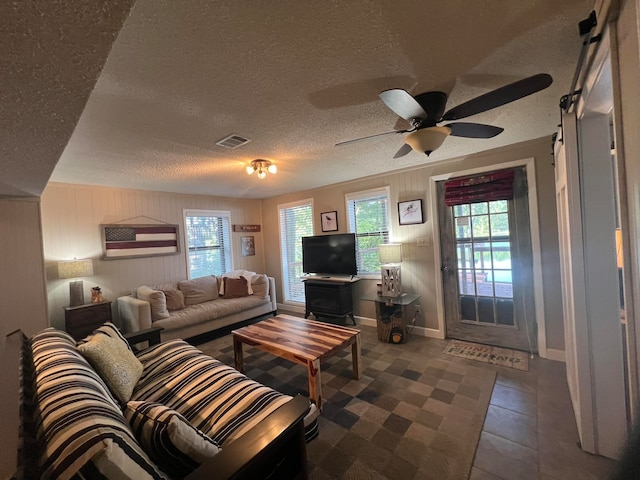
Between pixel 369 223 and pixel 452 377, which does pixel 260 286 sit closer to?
pixel 369 223

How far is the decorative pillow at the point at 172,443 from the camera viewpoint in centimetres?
98

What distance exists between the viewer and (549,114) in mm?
2197

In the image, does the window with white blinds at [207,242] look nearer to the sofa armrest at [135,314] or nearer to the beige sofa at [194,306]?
the beige sofa at [194,306]

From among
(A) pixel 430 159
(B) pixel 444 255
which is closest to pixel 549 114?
(A) pixel 430 159

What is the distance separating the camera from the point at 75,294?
337 cm

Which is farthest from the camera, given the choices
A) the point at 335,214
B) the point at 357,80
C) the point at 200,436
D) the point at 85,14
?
the point at 335,214

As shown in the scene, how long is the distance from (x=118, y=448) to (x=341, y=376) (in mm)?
2275

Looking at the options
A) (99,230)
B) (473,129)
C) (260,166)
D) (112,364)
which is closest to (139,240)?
(99,230)

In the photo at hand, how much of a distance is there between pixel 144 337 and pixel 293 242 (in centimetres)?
319

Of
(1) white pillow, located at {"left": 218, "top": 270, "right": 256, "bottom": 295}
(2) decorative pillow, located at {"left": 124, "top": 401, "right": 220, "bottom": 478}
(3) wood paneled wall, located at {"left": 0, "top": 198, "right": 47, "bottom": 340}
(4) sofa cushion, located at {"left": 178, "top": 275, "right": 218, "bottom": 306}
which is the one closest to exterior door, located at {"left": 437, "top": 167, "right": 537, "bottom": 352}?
(1) white pillow, located at {"left": 218, "top": 270, "right": 256, "bottom": 295}

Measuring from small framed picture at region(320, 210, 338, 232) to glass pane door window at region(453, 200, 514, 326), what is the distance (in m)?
1.85

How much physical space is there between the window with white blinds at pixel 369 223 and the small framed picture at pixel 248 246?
231 centimetres

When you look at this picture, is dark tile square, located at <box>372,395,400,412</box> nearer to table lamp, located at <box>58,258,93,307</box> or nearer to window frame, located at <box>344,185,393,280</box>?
window frame, located at <box>344,185,393,280</box>

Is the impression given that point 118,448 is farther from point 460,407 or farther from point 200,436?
point 460,407
